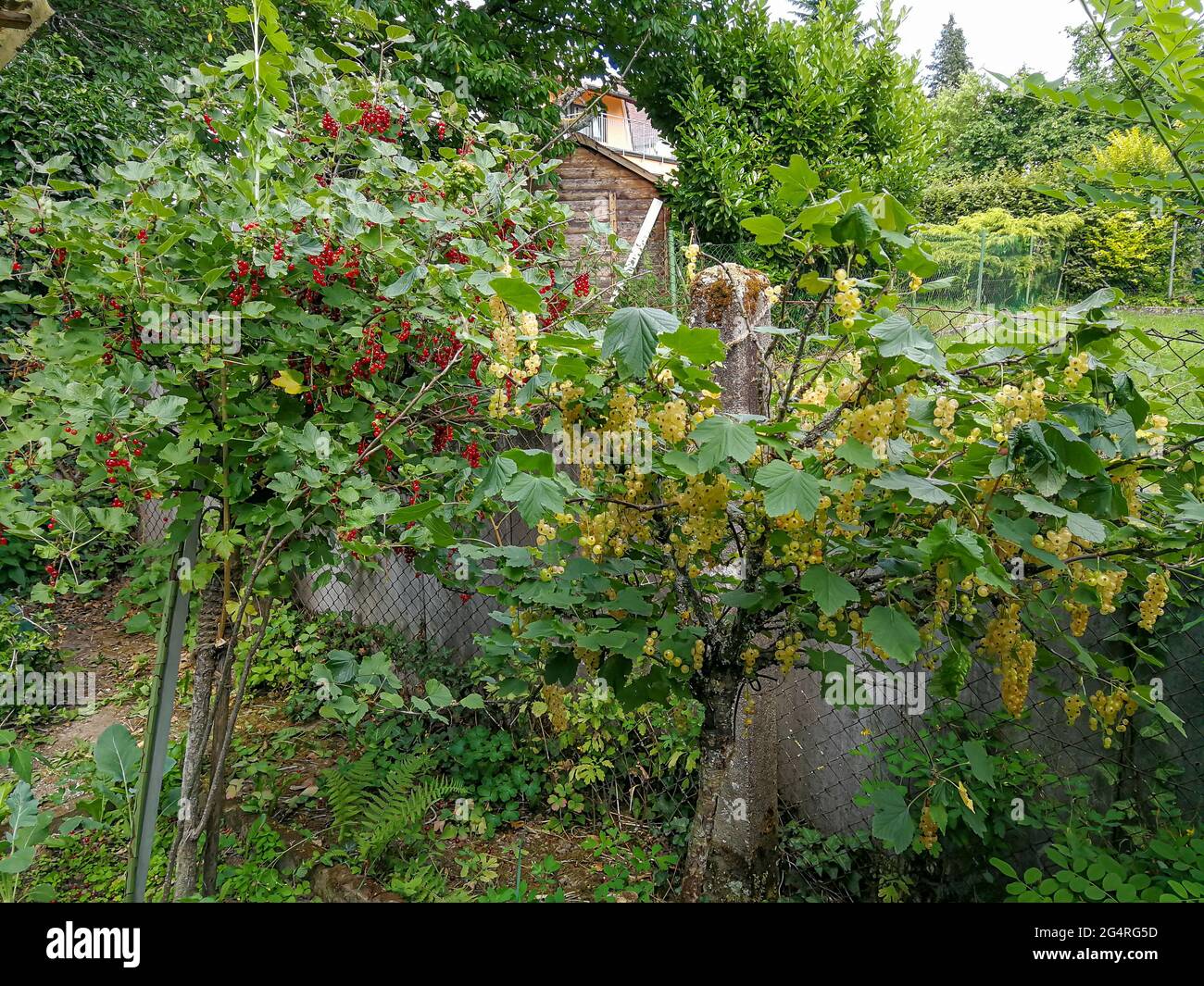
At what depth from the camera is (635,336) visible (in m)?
1.17

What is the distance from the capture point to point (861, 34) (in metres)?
8.29

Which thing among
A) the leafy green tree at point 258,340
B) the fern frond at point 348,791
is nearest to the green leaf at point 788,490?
the leafy green tree at point 258,340

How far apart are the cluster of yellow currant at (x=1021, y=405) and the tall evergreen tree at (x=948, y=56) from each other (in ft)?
161

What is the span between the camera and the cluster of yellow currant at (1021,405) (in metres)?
1.19

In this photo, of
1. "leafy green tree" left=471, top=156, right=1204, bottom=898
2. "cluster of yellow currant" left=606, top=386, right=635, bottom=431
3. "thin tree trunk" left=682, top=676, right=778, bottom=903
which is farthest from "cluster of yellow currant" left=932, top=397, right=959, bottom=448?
"thin tree trunk" left=682, top=676, right=778, bottom=903

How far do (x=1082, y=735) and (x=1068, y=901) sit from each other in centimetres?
59

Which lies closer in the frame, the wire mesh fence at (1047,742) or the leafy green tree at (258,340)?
the leafy green tree at (258,340)

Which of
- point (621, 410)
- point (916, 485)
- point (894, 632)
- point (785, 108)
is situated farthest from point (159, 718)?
point (785, 108)

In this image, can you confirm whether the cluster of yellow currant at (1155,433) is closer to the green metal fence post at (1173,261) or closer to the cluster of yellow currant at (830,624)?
the cluster of yellow currant at (830,624)

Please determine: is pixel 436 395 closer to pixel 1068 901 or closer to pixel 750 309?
pixel 750 309

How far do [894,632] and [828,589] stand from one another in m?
0.14

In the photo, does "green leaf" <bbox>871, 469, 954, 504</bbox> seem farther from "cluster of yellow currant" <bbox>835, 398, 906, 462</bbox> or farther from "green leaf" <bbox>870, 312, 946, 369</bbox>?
"green leaf" <bbox>870, 312, 946, 369</bbox>

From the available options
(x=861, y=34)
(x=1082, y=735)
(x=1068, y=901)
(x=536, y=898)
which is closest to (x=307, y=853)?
(x=536, y=898)
